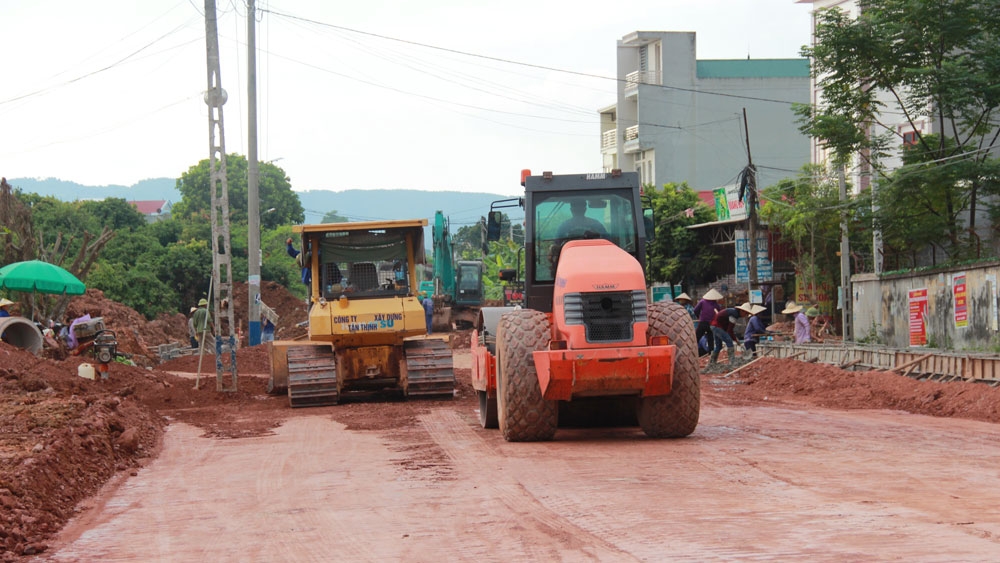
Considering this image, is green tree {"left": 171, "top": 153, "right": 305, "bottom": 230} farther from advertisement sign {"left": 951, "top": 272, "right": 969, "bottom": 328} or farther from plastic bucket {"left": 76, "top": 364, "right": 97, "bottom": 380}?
advertisement sign {"left": 951, "top": 272, "right": 969, "bottom": 328}

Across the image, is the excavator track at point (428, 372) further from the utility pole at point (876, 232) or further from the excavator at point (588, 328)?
the utility pole at point (876, 232)

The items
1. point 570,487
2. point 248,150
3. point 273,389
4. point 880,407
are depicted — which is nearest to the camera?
point 570,487

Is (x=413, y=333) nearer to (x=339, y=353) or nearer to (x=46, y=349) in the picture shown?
(x=339, y=353)

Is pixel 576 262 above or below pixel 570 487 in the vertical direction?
above

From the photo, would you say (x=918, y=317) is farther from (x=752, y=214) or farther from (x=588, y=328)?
(x=588, y=328)

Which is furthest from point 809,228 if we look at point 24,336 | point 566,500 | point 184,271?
point 566,500

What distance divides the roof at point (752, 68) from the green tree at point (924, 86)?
35.8 m

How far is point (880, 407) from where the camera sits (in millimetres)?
17938

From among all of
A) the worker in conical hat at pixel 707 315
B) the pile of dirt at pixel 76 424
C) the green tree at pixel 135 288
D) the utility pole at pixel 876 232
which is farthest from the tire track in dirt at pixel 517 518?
the green tree at pixel 135 288

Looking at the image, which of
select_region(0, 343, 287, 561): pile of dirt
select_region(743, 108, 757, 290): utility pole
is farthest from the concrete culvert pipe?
select_region(743, 108, 757, 290): utility pole

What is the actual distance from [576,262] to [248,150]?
18.3 meters

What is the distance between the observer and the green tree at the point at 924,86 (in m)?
25.7

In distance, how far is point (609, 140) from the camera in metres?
68.9

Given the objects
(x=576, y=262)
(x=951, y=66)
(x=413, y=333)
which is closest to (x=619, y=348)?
(x=576, y=262)
